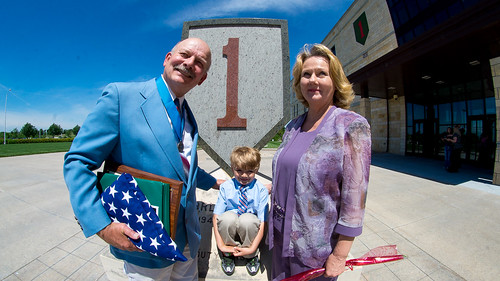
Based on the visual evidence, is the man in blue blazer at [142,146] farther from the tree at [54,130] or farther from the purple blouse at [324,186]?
the tree at [54,130]

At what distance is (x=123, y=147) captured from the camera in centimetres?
112

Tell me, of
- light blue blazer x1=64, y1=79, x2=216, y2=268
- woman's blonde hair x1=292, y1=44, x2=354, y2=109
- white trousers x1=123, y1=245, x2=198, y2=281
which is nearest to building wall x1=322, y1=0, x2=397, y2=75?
woman's blonde hair x1=292, y1=44, x2=354, y2=109

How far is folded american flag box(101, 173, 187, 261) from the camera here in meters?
0.96

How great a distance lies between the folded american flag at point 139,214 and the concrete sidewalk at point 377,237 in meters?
1.21

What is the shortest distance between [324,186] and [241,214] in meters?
1.04

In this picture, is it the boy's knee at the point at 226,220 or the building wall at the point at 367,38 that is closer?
the boy's knee at the point at 226,220

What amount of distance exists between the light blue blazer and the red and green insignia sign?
17758mm

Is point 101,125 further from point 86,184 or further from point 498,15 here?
point 498,15

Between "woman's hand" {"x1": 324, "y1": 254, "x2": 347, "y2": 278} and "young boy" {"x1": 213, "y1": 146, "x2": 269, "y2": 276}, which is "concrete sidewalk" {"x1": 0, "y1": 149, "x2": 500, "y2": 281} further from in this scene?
"woman's hand" {"x1": 324, "y1": 254, "x2": 347, "y2": 278}

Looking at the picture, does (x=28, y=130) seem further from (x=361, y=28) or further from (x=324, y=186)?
(x=324, y=186)

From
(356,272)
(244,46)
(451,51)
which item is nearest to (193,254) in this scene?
(356,272)

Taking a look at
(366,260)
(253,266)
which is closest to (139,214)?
(366,260)

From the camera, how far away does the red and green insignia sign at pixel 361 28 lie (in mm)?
14803

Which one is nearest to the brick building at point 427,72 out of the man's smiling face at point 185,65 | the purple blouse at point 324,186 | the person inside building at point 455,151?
the person inside building at point 455,151
